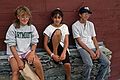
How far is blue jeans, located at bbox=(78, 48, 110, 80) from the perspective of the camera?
616 centimetres

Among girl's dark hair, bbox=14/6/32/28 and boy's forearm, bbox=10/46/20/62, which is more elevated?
girl's dark hair, bbox=14/6/32/28

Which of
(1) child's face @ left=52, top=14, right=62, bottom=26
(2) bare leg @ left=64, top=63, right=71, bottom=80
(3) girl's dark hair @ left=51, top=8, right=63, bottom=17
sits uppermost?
(3) girl's dark hair @ left=51, top=8, right=63, bottom=17

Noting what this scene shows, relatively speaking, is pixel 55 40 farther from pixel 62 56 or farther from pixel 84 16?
pixel 84 16

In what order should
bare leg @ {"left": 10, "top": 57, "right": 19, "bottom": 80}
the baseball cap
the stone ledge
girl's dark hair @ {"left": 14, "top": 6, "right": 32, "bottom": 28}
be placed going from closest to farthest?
bare leg @ {"left": 10, "top": 57, "right": 19, "bottom": 80} < girl's dark hair @ {"left": 14, "top": 6, "right": 32, "bottom": 28} < the stone ledge < the baseball cap

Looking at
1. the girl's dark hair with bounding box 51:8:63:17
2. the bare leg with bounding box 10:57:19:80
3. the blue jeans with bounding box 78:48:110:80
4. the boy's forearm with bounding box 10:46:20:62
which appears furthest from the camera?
the girl's dark hair with bounding box 51:8:63:17

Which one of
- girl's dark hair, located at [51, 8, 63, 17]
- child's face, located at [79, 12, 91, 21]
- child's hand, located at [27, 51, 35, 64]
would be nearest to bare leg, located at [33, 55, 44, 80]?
child's hand, located at [27, 51, 35, 64]

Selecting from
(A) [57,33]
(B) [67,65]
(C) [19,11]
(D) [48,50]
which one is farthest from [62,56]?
(C) [19,11]

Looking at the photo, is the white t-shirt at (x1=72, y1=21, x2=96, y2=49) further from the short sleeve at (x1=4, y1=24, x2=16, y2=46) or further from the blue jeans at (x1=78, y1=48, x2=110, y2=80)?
the short sleeve at (x1=4, y1=24, x2=16, y2=46)

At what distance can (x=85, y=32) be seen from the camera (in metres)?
6.54

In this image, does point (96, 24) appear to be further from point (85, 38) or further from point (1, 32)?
point (1, 32)

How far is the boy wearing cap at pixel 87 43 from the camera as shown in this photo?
20.7 ft

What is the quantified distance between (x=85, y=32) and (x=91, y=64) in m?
0.69

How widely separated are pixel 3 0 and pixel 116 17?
2323 millimetres

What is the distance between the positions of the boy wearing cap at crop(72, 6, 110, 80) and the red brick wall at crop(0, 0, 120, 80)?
8.0 inches
